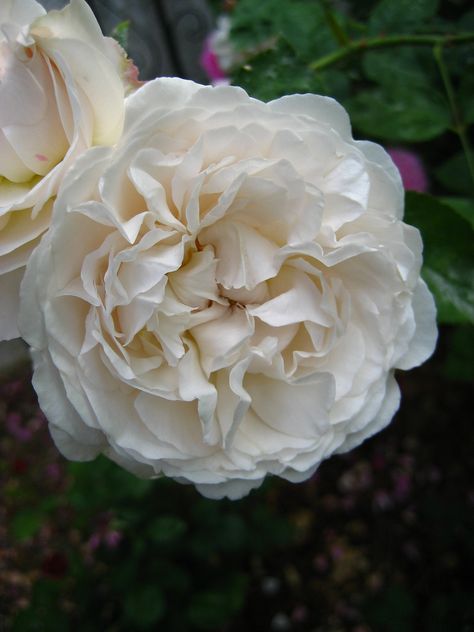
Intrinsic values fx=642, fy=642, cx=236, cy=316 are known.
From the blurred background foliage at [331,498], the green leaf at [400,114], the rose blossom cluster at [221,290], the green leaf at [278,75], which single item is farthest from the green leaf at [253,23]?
the rose blossom cluster at [221,290]

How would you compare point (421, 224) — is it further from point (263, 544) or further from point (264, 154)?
point (263, 544)

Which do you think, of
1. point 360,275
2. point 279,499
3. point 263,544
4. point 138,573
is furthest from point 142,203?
point 279,499

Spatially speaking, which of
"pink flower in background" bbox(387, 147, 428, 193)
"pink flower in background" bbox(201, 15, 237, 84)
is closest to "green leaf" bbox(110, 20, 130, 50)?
"pink flower in background" bbox(201, 15, 237, 84)

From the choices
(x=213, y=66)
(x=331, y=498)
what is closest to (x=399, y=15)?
(x=213, y=66)

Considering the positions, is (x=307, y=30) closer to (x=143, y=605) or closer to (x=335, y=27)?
(x=335, y=27)

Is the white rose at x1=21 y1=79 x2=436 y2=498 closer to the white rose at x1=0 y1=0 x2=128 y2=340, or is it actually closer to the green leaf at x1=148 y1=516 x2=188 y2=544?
the white rose at x1=0 y1=0 x2=128 y2=340

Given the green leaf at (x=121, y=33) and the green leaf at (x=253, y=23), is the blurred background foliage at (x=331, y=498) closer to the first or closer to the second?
the green leaf at (x=253, y=23)
